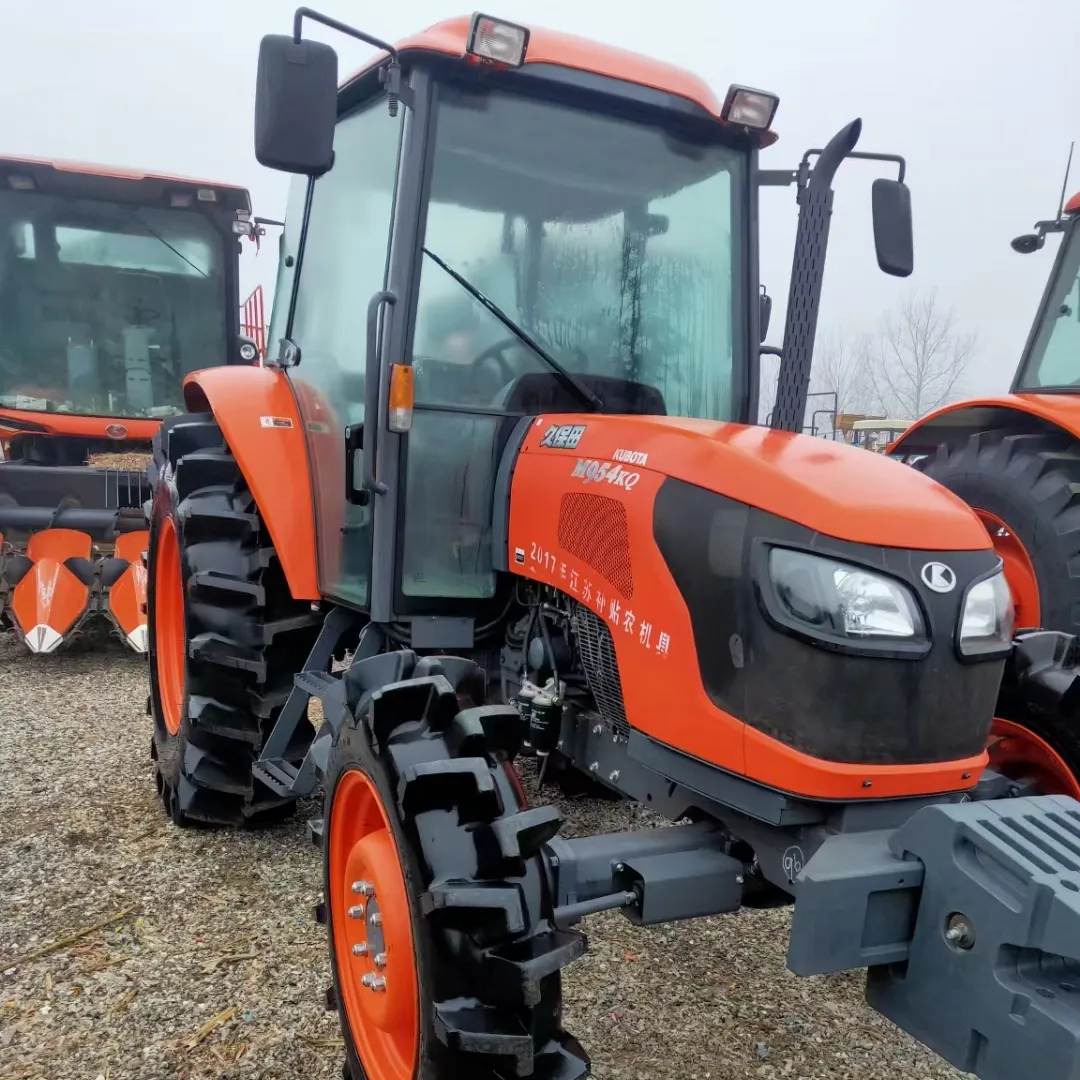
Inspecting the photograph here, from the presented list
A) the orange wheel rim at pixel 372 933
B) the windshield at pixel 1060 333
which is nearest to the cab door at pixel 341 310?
the orange wheel rim at pixel 372 933

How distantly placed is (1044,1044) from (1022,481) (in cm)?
246

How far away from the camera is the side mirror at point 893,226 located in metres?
2.51

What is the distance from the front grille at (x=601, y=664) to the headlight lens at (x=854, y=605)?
19.6 inches

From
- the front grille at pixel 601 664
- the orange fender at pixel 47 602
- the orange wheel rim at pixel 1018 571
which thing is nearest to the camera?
the front grille at pixel 601 664

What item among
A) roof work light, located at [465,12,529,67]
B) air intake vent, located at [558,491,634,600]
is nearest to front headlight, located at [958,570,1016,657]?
air intake vent, located at [558,491,634,600]

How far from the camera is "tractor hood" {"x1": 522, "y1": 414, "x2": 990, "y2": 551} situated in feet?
5.37

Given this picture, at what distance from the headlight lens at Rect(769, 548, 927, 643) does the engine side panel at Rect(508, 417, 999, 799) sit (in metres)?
0.06

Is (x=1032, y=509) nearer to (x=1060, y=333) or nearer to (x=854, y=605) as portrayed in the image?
(x=1060, y=333)

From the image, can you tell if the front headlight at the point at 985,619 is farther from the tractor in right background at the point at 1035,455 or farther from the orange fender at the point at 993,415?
the orange fender at the point at 993,415

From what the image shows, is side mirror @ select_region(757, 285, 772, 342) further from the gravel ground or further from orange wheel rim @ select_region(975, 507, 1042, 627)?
the gravel ground

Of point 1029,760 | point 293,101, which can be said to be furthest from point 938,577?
point 293,101

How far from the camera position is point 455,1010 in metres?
1.51

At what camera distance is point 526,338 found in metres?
2.38

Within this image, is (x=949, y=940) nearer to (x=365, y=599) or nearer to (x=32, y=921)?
(x=365, y=599)
